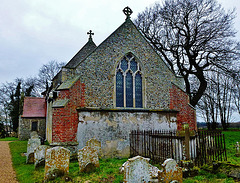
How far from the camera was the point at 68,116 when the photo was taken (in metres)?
10.1

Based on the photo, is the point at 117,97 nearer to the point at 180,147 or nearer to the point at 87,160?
the point at 180,147

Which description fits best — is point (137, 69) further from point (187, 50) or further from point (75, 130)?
point (187, 50)

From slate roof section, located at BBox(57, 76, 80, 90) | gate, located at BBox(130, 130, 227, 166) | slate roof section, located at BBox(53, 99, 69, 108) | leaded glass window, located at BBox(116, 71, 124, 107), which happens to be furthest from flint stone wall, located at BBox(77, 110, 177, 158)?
slate roof section, located at BBox(57, 76, 80, 90)

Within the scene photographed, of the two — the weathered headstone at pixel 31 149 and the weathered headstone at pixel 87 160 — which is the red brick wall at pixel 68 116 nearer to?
the weathered headstone at pixel 31 149

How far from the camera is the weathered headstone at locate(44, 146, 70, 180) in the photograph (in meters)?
6.58

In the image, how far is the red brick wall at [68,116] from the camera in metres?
9.82

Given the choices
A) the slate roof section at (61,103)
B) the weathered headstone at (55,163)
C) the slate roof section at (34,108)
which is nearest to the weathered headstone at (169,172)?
the weathered headstone at (55,163)

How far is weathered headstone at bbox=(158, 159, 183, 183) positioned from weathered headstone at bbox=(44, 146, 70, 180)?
3.32 meters

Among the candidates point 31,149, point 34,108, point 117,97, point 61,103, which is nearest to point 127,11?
point 117,97

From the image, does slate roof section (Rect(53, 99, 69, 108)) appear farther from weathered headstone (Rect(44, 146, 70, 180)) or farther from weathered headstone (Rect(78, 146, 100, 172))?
weathered headstone (Rect(44, 146, 70, 180))

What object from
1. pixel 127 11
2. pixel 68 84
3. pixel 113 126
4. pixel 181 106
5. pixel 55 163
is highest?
pixel 127 11

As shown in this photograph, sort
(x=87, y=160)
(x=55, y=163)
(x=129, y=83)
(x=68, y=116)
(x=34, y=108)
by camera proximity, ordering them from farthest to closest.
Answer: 1. (x=34, y=108)
2. (x=129, y=83)
3. (x=68, y=116)
4. (x=87, y=160)
5. (x=55, y=163)

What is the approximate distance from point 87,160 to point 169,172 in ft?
10.7

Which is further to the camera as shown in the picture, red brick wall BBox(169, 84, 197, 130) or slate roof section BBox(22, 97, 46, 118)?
slate roof section BBox(22, 97, 46, 118)
